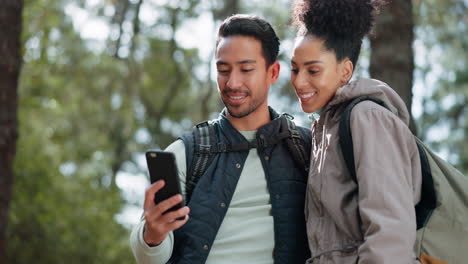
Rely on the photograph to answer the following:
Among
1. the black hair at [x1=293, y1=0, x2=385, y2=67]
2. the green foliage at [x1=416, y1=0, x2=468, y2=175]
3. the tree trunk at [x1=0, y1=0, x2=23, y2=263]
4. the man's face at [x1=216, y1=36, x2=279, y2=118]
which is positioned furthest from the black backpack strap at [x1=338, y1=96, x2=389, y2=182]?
the green foliage at [x1=416, y1=0, x2=468, y2=175]

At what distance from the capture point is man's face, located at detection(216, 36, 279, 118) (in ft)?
10.5

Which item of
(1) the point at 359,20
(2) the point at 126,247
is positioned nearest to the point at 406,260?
(1) the point at 359,20

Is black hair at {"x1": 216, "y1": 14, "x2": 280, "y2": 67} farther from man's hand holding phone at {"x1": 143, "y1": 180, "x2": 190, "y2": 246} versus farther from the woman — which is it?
man's hand holding phone at {"x1": 143, "y1": 180, "x2": 190, "y2": 246}

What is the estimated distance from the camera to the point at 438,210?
8.64 ft

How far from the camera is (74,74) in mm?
14422

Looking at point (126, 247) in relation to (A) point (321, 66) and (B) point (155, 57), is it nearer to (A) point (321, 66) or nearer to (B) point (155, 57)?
(B) point (155, 57)

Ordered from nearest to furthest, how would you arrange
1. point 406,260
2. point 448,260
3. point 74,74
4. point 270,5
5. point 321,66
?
1. point 406,260
2. point 448,260
3. point 321,66
4. point 74,74
5. point 270,5

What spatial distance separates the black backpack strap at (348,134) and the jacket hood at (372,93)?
0.08 ft

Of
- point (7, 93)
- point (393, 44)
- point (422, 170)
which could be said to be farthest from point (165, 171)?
point (7, 93)

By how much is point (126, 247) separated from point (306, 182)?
10.4 meters

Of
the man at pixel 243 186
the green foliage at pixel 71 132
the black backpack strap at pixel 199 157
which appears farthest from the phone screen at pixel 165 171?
the green foliage at pixel 71 132

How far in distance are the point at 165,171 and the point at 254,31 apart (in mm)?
1052

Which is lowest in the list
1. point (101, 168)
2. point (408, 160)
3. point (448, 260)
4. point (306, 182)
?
point (101, 168)

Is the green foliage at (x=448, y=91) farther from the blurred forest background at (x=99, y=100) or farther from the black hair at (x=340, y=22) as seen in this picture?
the black hair at (x=340, y=22)
